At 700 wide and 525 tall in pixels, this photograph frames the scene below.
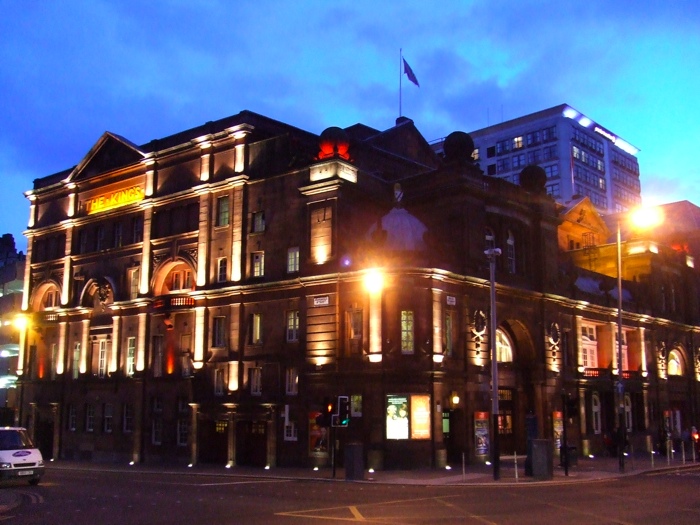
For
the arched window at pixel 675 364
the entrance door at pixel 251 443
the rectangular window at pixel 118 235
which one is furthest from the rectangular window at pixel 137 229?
the arched window at pixel 675 364

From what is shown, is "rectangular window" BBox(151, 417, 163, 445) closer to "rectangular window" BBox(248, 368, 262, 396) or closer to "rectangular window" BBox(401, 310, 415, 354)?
"rectangular window" BBox(248, 368, 262, 396)

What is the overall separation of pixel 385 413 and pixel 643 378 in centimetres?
2740

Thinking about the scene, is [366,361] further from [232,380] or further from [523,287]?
[523,287]

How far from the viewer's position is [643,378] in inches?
2282

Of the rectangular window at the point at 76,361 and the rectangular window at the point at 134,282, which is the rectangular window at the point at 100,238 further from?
the rectangular window at the point at 76,361

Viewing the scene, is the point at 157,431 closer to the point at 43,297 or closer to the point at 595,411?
the point at 43,297

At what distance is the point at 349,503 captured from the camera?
23094 millimetres

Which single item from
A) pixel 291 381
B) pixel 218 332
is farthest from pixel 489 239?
pixel 218 332

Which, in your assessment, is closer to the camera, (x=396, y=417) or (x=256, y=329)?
(x=396, y=417)

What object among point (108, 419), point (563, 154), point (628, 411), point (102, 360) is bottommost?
point (108, 419)

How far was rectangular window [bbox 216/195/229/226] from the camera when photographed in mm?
48219

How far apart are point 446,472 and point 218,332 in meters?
17.3

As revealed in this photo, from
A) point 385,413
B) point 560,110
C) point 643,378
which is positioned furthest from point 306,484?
point 560,110

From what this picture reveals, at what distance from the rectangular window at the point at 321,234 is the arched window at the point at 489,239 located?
8.56 m
